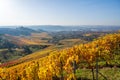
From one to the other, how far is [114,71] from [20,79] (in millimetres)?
25573

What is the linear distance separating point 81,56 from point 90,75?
19.4 feet

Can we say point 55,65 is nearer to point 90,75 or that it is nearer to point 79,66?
point 90,75

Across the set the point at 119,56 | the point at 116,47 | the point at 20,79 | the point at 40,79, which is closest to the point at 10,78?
the point at 20,79

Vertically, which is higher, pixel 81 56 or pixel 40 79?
pixel 81 56

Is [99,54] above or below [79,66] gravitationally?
above

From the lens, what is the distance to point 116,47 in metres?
75.4

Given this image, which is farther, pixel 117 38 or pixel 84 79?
pixel 117 38

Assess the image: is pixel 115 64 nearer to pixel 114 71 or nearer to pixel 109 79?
pixel 114 71

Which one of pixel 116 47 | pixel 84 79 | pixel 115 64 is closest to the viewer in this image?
pixel 84 79

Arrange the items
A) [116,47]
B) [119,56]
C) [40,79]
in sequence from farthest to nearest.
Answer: [116,47]
[119,56]
[40,79]

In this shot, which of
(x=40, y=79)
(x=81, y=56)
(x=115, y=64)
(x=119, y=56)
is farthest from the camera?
(x=119, y=56)

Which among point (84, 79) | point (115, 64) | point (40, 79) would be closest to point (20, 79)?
point (40, 79)

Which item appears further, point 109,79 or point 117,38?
point 117,38

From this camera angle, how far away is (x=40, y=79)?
→ 158 feet
